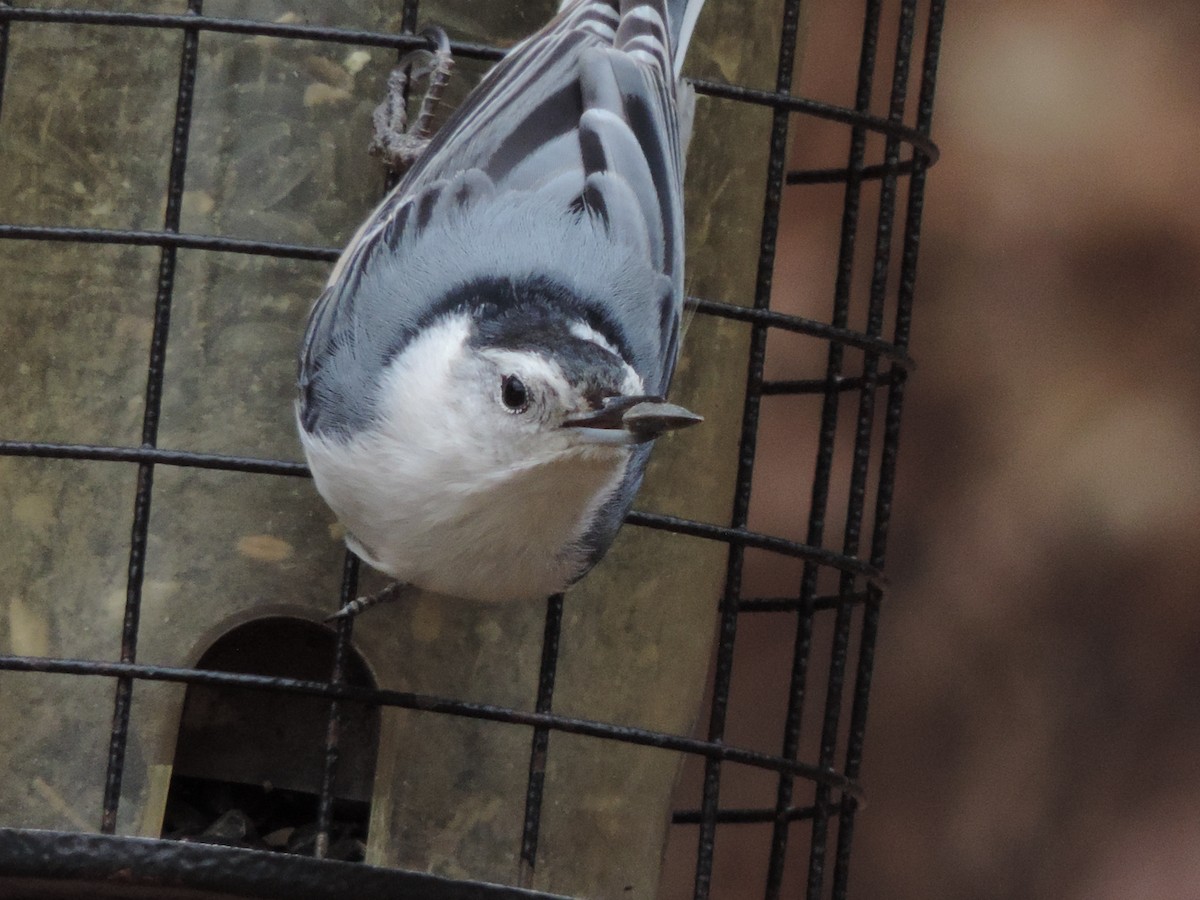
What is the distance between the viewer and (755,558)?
13.4 feet

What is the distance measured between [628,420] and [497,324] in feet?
0.91

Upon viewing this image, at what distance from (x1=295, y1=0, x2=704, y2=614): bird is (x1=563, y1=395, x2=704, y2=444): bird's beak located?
3.1 inches

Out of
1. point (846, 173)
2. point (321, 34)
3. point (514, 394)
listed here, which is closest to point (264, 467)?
point (514, 394)

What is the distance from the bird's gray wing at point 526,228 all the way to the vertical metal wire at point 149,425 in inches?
6.6

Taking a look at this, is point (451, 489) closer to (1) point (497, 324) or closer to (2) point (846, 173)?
(1) point (497, 324)

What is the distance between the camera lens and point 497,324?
2.96m

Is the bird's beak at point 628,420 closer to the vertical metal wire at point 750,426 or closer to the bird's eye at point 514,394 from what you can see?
the bird's eye at point 514,394

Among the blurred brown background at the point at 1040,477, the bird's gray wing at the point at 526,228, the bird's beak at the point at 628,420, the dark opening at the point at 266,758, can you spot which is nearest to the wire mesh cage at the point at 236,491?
the dark opening at the point at 266,758

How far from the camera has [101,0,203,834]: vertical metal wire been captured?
9.91 ft

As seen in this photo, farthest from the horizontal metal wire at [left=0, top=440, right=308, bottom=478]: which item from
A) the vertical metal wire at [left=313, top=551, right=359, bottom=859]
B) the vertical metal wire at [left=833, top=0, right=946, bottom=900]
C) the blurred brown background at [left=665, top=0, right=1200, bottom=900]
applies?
the blurred brown background at [left=665, top=0, right=1200, bottom=900]

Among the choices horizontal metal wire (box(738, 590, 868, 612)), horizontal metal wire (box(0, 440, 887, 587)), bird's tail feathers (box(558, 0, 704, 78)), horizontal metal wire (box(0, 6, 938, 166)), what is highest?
bird's tail feathers (box(558, 0, 704, 78))

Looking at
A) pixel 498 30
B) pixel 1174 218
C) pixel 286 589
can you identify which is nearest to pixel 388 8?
pixel 498 30

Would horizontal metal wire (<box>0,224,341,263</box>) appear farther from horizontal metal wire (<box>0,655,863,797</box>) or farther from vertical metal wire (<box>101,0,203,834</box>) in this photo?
horizontal metal wire (<box>0,655,863,797</box>)

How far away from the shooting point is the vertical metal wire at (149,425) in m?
3.02
